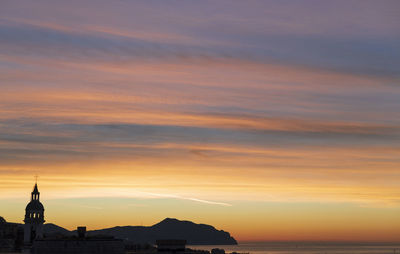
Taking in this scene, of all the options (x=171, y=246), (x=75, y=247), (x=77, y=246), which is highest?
(x=77, y=246)

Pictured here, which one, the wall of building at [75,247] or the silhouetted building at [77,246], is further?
the silhouetted building at [77,246]

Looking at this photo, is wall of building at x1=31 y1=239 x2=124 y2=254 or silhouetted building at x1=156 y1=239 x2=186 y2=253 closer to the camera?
silhouetted building at x1=156 y1=239 x2=186 y2=253

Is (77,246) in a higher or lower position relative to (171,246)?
higher

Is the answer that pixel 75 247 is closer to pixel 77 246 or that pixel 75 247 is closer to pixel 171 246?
pixel 77 246

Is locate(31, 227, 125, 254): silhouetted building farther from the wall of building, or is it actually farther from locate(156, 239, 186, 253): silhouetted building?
locate(156, 239, 186, 253): silhouetted building

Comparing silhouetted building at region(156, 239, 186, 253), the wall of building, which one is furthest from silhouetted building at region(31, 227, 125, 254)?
silhouetted building at region(156, 239, 186, 253)

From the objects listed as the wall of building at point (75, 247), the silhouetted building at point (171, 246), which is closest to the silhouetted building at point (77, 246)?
the wall of building at point (75, 247)

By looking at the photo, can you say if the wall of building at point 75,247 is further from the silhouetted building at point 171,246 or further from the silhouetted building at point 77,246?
the silhouetted building at point 171,246

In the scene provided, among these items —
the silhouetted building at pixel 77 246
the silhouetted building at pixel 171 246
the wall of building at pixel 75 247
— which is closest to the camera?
the silhouetted building at pixel 171 246

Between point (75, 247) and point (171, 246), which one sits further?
point (75, 247)

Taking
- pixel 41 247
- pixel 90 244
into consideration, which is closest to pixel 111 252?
pixel 90 244

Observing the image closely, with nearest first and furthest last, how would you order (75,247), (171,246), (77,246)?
(171,246) → (77,246) → (75,247)

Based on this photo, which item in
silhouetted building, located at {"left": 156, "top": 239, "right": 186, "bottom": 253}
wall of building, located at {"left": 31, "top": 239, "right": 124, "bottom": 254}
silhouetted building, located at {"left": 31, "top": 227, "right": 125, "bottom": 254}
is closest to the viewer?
silhouetted building, located at {"left": 156, "top": 239, "right": 186, "bottom": 253}

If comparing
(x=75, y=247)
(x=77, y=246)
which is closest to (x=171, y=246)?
(x=77, y=246)
